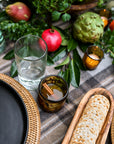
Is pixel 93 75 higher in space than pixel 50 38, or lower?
lower

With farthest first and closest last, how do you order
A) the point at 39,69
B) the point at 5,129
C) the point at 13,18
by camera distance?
1. the point at 13,18
2. the point at 39,69
3. the point at 5,129

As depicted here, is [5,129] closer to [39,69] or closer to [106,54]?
[39,69]

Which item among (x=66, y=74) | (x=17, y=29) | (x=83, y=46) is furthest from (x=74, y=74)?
(x=17, y=29)

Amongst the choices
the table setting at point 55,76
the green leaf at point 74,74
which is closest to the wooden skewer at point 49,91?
the table setting at point 55,76

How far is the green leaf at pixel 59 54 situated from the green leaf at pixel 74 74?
0.05 m

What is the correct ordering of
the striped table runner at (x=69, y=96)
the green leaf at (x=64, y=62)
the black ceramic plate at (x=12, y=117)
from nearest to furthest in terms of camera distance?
the black ceramic plate at (x=12, y=117), the striped table runner at (x=69, y=96), the green leaf at (x=64, y=62)

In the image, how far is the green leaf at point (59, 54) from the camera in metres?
0.61

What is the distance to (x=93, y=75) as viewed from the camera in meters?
0.61

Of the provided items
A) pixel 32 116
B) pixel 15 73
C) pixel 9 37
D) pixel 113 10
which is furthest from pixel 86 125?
pixel 113 10

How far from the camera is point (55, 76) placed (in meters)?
0.49

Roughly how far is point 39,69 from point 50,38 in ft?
0.36

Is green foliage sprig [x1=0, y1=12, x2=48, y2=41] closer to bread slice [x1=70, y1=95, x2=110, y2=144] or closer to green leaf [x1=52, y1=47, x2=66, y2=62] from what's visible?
green leaf [x1=52, y1=47, x2=66, y2=62]

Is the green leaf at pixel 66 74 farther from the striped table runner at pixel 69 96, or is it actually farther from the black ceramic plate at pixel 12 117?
the black ceramic plate at pixel 12 117

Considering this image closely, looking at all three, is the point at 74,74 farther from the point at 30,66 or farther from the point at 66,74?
the point at 30,66
